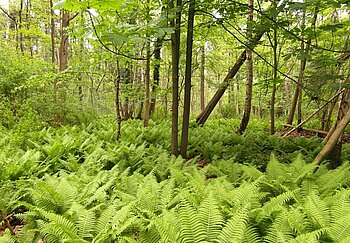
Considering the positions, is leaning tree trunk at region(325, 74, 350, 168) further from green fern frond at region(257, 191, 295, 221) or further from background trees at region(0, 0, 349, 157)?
green fern frond at region(257, 191, 295, 221)

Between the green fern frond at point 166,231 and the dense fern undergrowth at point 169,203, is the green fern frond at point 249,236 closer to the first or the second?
the dense fern undergrowth at point 169,203

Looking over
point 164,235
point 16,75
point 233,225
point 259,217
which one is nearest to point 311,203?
point 259,217

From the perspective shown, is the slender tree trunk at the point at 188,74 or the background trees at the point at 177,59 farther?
the slender tree trunk at the point at 188,74

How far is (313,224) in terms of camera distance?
2.55 meters

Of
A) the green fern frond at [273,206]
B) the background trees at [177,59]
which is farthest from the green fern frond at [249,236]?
the background trees at [177,59]

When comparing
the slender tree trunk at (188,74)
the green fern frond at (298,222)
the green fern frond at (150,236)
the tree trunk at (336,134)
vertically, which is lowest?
the green fern frond at (150,236)

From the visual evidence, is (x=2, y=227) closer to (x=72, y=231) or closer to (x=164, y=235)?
(x=72, y=231)

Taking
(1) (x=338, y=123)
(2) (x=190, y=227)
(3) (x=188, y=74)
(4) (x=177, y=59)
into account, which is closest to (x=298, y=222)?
(2) (x=190, y=227)

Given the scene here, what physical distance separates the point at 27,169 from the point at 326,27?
4.81m

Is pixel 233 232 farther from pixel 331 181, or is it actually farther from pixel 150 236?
pixel 331 181

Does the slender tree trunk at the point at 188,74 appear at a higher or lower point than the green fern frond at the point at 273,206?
higher

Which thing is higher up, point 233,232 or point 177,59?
point 177,59

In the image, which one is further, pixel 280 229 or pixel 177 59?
pixel 177 59

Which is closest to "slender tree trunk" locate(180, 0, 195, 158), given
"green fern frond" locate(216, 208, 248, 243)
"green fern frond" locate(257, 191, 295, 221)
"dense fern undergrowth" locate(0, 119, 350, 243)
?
"dense fern undergrowth" locate(0, 119, 350, 243)
